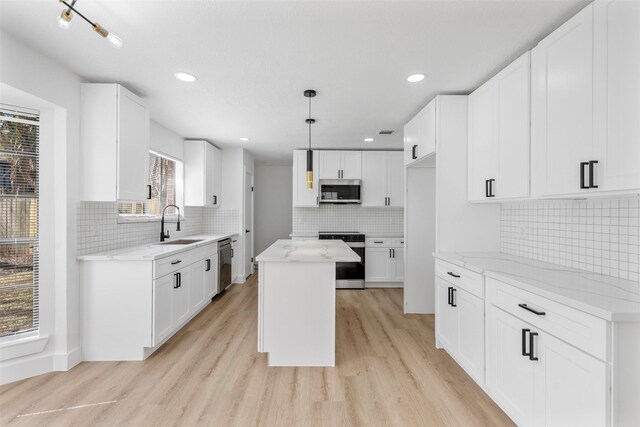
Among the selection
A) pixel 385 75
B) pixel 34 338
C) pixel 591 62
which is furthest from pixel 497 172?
pixel 34 338

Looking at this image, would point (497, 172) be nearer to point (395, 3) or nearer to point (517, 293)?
point (517, 293)

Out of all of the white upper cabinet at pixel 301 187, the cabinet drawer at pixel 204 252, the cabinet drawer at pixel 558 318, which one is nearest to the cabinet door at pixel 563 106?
the cabinet drawer at pixel 558 318

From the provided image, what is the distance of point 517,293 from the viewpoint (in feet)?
5.45

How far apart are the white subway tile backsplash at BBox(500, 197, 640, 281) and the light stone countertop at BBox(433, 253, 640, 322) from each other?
3.2 inches

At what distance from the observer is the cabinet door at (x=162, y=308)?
2553 millimetres

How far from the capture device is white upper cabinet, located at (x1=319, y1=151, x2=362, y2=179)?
16.5ft

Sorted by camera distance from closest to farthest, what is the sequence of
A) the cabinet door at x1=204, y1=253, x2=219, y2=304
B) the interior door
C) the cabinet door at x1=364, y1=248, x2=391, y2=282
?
the cabinet door at x1=204, y1=253, x2=219, y2=304, the cabinet door at x1=364, y1=248, x2=391, y2=282, the interior door

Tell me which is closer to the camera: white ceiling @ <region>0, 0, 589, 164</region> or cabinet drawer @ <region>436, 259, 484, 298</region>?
white ceiling @ <region>0, 0, 589, 164</region>

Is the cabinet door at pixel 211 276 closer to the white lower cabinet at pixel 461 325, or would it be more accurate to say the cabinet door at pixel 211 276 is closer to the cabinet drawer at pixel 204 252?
the cabinet drawer at pixel 204 252

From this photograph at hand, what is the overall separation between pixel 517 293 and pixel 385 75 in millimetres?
1873

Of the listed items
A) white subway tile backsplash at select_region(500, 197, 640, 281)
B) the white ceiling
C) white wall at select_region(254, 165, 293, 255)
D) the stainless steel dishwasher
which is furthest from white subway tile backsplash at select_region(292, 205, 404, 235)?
white subway tile backsplash at select_region(500, 197, 640, 281)

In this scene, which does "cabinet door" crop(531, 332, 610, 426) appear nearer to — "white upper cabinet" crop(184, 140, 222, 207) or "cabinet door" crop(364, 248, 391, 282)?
"cabinet door" crop(364, 248, 391, 282)

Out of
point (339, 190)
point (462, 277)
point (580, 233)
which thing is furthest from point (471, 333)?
point (339, 190)

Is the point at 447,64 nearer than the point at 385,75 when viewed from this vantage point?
Yes
